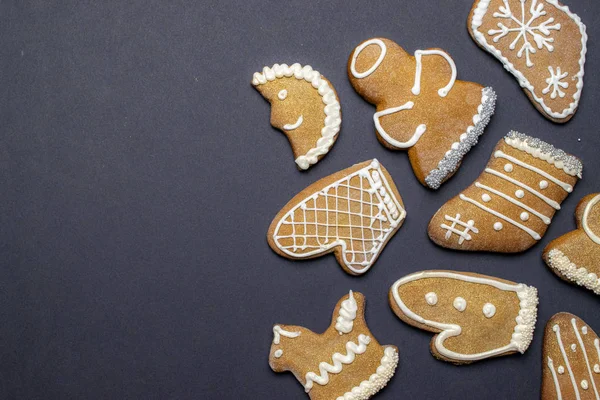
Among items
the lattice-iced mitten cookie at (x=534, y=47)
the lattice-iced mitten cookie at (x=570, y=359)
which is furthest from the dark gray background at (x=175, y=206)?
the lattice-iced mitten cookie at (x=534, y=47)

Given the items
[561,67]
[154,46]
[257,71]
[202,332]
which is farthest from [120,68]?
[561,67]

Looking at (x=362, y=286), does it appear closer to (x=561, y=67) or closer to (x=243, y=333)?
(x=243, y=333)

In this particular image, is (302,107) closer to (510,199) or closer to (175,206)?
(175,206)

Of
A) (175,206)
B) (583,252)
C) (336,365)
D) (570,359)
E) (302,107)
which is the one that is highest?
(302,107)

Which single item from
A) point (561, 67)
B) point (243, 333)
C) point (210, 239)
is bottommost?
point (243, 333)

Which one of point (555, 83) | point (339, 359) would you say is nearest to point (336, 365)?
point (339, 359)
